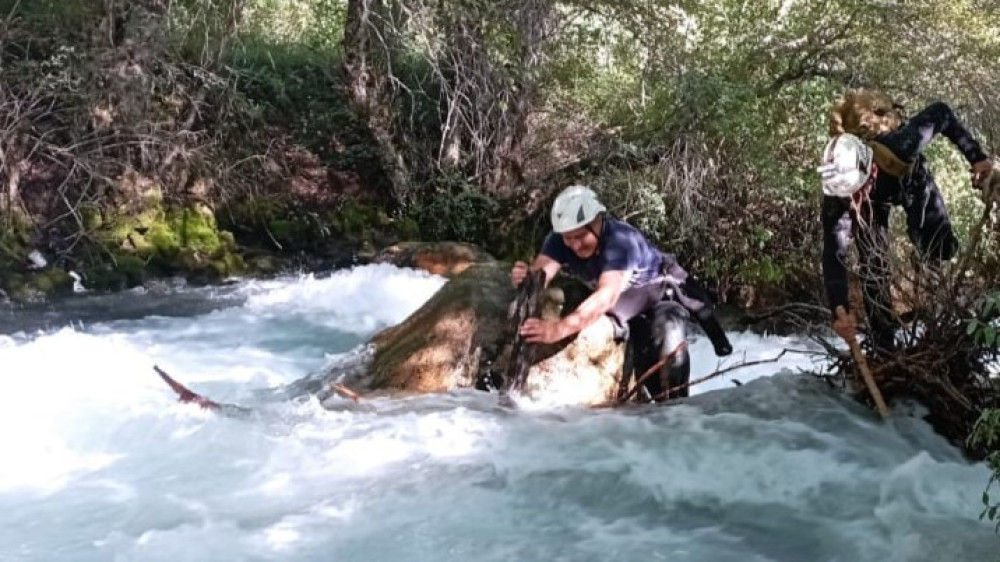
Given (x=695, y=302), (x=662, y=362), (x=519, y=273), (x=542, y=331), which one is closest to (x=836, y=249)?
(x=695, y=302)

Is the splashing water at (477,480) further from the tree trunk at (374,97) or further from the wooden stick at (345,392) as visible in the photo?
the tree trunk at (374,97)

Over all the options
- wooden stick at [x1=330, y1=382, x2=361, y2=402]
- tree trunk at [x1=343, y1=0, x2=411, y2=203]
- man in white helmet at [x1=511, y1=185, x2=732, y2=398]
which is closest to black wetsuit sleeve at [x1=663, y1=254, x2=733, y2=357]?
man in white helmet at [x1=511, y1=185, x2=732, y2=398]

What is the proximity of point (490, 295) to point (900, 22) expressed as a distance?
584 cm

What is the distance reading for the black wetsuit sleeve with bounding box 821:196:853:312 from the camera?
4.52 m

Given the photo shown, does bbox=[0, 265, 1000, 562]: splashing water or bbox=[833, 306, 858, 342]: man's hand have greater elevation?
bbox=[833, 306, 858, 342]: man's hand

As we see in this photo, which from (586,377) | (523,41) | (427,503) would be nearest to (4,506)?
(427,503)

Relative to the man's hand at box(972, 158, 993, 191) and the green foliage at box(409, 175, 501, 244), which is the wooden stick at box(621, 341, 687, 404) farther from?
the green foliage at box(409, 175, 501, 244)

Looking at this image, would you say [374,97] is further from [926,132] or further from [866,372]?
[866,372]

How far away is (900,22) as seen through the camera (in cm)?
930

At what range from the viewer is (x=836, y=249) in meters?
4.65

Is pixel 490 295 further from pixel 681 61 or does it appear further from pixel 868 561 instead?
pixel 681 61

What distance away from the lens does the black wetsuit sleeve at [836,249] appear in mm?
4516

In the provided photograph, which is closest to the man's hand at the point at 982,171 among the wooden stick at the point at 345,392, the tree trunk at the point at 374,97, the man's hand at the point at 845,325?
the man's hand at the point at 845,325

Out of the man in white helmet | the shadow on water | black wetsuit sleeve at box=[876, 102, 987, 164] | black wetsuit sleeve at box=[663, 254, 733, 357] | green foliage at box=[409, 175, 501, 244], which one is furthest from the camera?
green foliage at box=[409, 175, 501, 244]
